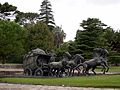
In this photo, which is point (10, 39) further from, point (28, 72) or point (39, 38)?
point (28, 72)

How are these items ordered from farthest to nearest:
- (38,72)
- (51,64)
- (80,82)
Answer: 1. (38,72)
2. (51,64)
3. (80,82)

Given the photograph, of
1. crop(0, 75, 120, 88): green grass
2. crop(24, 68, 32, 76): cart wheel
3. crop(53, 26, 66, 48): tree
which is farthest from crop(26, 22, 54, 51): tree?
crop(0, 75, 120, 88): green grass

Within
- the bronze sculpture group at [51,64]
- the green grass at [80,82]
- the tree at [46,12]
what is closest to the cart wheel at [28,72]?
the bronze sculpture group at [51,64]

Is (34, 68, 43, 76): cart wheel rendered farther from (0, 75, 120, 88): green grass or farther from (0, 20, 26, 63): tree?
(0, 20, 26, 63): tree

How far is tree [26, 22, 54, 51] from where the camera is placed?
51625mm

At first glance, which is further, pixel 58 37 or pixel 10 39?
pixel 58 37

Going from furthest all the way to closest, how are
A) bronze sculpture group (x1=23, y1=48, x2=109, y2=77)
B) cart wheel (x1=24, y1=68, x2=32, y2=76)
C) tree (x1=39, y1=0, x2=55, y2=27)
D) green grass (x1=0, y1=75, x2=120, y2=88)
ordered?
tree (x1=39, y1=0, x2=55, y2=27) → cart wheel (x1=24, y1=68, x2=32, y2=76) → bronze sculpture group (x1=23, y1=48, x2=109, y2=77) → green grass (x1=0, y1=75, x2=120, y2=88)

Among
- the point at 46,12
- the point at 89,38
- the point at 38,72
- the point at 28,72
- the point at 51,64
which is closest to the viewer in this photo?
the point at 51,64

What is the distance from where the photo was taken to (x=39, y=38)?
2068 inches

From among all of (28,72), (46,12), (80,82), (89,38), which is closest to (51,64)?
(28,72)

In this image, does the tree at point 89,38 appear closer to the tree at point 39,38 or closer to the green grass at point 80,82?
the tree at point 39,38

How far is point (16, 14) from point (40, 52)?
148 feet

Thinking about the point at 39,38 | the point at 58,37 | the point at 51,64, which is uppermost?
the point at 58,37

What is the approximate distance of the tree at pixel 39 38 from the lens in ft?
169
